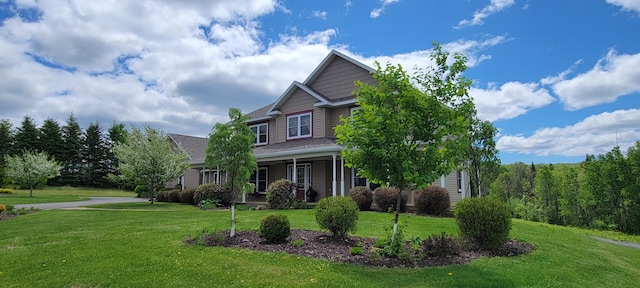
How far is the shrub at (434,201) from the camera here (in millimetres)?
15297

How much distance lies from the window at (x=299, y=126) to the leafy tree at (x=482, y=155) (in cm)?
887

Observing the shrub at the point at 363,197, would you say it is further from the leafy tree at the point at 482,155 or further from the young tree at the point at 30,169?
the young tree at the point at 30,169

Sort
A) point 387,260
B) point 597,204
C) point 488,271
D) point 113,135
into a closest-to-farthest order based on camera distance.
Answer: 1. point 488,271
2. point 387,260
3. point 597,204
4. point 113,135

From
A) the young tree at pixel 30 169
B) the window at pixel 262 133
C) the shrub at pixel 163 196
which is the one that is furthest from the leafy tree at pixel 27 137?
the window at pixel 262 133

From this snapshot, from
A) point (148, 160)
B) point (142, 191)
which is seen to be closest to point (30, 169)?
point (142, 191)

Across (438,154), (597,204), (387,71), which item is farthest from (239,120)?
(597,204)

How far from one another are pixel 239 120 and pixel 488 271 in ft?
20.8

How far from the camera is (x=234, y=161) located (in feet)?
30.6

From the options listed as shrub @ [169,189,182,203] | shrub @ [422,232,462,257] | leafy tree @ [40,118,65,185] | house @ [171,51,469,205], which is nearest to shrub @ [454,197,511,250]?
shrub @ [422,232,462,257]

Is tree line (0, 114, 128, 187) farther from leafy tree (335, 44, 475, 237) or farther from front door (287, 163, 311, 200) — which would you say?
leafy tree (335, 44, 475, 237)

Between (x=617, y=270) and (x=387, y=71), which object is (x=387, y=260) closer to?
(x=387, y=71)

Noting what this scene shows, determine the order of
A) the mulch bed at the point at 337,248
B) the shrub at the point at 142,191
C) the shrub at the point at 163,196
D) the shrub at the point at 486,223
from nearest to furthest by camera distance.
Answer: the mulch bed at the point at 337,248 < the shrub at the point at 486,223 < the shrub at the point at 163,196 < the shrub at the point at 142,191

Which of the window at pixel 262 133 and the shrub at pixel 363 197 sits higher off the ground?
the window at pixel 262 133

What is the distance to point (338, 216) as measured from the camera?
845 cm
